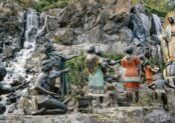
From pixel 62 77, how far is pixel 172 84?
373 centimetres

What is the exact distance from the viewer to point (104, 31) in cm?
2631

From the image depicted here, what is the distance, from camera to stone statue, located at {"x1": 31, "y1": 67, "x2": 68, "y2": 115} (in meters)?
11.1

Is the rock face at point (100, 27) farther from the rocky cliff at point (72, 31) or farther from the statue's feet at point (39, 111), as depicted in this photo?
the statue's feet at point (39, 111)

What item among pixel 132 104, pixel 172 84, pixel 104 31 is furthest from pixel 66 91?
pixel 104 31

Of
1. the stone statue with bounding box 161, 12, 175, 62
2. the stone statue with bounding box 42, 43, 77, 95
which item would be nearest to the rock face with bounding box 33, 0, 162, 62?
the stone statue with bounding box 161, 12, 175, 62

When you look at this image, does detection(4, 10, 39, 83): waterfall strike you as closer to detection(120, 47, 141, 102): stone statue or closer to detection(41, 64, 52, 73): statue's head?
detection(120, 47, 141, 102): stone statue

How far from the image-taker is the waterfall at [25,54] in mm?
23297

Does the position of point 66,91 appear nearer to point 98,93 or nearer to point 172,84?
point 98,93

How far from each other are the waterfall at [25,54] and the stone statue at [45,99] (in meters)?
10.8

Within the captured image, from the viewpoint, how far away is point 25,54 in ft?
85.5

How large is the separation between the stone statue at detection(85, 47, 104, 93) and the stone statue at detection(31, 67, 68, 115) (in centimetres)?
272

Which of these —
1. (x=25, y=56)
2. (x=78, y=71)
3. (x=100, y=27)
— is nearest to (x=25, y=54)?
(x=25, y=56)

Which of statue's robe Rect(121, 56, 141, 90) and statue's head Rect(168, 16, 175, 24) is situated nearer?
statue's robe Rect(121, 56, 141, 90)

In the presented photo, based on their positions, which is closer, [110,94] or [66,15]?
[110,94]
